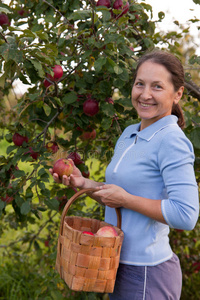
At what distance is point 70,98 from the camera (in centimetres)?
181

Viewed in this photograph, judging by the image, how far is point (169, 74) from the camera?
1.28 m

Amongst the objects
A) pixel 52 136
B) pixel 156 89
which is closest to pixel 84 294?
pixel 52 136

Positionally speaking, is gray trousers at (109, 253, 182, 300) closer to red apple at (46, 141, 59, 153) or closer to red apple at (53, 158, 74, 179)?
red apple at (53, 158, 74, 179)

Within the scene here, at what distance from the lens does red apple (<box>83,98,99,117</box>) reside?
181 centimetres

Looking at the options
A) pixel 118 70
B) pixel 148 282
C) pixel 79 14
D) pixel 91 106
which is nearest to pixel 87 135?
pixel 91 106

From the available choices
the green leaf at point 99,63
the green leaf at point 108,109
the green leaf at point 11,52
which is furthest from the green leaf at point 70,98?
the green leaf at point 11,52

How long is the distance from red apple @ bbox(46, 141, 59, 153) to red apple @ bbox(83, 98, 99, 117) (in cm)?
24

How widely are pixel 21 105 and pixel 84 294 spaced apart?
3.58 feet

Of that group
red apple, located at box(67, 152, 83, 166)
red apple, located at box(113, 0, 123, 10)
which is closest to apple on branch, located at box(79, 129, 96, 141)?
red apple, located at box(67, 152, 83, 166)

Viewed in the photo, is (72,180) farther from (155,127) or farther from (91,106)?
(91,106)

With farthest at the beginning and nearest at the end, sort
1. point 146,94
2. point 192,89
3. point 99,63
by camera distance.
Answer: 1. point 192,89
2. point 99,63
3. point 146,94

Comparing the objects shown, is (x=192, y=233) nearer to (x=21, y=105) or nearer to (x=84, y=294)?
(x=84, y=294)

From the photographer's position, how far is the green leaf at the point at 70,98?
1790 mm

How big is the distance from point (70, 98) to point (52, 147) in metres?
→ 0.26
